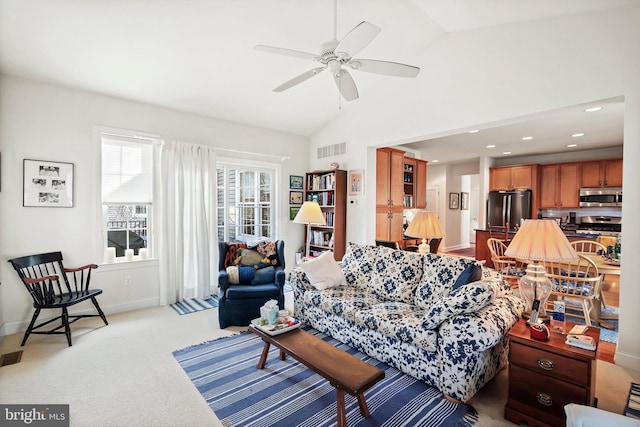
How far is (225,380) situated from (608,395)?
297 cm

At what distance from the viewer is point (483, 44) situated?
356 centimetres

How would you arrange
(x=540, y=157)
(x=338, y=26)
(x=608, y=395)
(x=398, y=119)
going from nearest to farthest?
(x=608, y=395) → (x=338, y=26) → (x=398, y=119) → (x=540, y=157)

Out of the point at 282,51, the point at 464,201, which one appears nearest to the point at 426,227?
the point at 282,51

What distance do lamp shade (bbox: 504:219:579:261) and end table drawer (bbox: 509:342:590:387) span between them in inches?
Answer: 23.7

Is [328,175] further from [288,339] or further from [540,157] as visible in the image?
[540,157]

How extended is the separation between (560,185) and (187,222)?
7886 mm

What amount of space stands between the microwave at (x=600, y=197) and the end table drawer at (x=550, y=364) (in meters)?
6.31

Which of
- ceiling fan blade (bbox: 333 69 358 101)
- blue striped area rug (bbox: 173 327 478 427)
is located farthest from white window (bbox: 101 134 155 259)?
ceiling fan blade (bbox: 333 69 358 101)

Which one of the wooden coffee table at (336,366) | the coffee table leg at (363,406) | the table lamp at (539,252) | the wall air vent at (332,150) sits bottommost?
the coffee table leg at (363,406)

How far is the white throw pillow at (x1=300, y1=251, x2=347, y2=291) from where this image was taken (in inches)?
134

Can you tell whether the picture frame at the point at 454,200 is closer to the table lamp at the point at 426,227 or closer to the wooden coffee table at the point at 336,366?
the table lamp at the point at 426,227

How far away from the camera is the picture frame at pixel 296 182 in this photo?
576 cm

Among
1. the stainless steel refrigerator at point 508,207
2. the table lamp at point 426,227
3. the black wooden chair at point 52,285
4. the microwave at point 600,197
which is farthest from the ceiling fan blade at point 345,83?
the microwave at point 600,197

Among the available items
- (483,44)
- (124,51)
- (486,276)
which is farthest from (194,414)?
(483,44)
